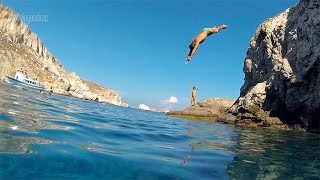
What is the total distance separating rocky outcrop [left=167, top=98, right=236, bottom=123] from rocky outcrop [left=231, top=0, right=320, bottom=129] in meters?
1.61

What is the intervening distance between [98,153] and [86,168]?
142 centimetres

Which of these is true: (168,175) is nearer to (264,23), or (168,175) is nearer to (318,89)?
(318,89)

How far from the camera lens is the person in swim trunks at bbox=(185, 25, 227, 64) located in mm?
18061

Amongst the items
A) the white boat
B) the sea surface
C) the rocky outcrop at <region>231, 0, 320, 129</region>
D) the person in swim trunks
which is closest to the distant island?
the rocky outcrop at <region>231, 0, 320, 129</region>

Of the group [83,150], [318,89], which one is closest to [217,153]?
[83,150]

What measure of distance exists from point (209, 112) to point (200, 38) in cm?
2231

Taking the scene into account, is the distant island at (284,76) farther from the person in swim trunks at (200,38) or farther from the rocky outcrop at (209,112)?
the person in swim trunks at (200,38)

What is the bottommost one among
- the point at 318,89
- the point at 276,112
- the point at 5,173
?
the point at 5,173

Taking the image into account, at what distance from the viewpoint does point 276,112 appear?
3281 cm

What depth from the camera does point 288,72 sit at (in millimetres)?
30719

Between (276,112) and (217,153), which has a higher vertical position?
(276,112)

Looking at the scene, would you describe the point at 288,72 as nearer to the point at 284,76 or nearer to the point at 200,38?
the point at 284,76

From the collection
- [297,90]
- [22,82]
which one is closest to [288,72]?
[297,90]

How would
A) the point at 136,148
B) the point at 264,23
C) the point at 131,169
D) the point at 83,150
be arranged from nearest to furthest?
the point at 131,169 → the point at 83,150 → the point at 136,148 → the point at 264,23
